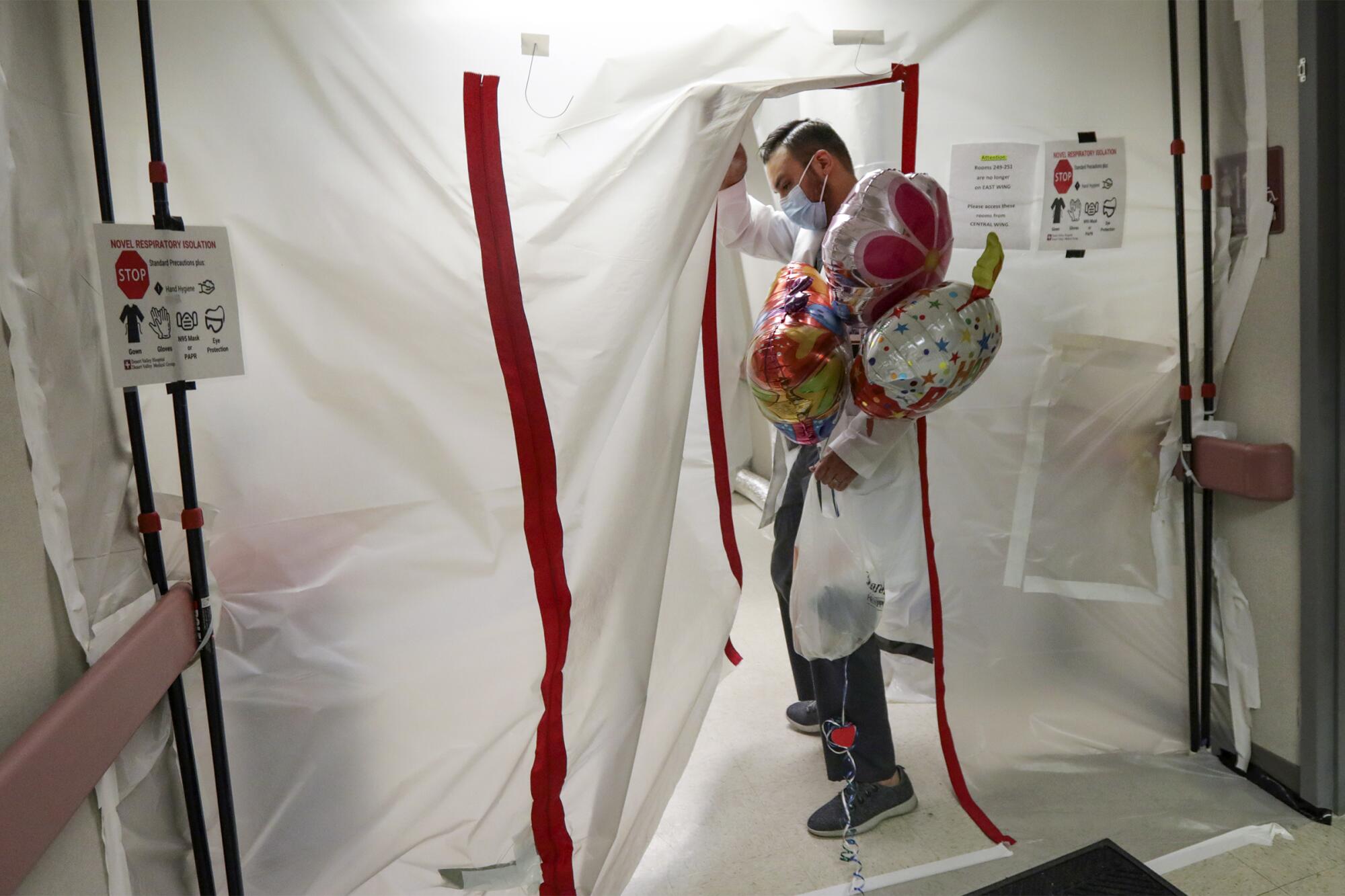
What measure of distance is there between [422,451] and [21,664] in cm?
67

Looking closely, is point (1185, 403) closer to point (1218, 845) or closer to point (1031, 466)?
point (1031, 466)

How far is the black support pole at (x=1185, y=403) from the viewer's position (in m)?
1.99

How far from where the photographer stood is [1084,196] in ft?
6.54

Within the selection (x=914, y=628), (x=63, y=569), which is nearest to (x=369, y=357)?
(x=63, y=569)

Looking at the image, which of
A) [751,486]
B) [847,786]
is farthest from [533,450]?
[751,486]

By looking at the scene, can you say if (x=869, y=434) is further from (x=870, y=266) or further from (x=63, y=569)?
(x=63, y=569)

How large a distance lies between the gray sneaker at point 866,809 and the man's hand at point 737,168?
1.35 metres

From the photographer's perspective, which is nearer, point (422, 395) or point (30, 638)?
point (30, 638)

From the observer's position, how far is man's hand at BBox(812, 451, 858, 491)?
1.84m

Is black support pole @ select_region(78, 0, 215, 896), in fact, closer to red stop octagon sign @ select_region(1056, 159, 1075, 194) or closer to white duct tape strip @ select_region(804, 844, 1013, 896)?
white duct tape strip @ select_region(804, 844, 1013, 896)

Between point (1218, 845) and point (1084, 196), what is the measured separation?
4.61ft

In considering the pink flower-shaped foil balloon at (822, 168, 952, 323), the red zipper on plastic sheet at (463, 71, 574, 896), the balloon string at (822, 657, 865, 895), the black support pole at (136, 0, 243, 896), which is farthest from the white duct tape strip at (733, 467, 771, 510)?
the black support pole at (136, 0, 243, 896)

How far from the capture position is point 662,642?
1828 millimetres

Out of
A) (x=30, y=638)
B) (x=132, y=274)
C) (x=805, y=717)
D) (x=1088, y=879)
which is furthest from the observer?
(x=805, y=717)
